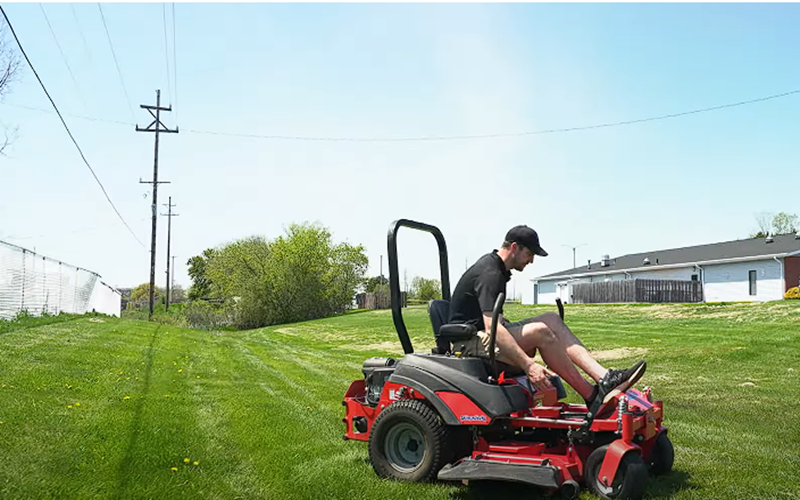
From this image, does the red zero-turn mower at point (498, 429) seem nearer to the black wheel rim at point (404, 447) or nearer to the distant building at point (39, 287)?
the black wheel rim at point (404, 447)

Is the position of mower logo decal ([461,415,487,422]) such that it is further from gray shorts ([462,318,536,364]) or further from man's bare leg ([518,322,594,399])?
man's bare leg ([518,322,594,399])

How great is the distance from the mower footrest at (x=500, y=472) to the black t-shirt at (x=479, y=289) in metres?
1.03

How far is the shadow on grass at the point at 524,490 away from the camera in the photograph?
5.09 m

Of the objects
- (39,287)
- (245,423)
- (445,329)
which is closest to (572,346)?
(445,329)

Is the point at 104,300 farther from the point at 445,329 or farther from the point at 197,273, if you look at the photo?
the point at 197,273

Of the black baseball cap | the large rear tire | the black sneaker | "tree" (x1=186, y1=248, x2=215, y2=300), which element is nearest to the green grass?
the large rear tire

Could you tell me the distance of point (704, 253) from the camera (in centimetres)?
4331

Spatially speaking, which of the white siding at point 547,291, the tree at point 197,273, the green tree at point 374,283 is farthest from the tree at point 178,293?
the white siding at point 547,291

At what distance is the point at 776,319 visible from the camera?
21.5 m

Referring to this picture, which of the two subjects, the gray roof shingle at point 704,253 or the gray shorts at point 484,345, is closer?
the gray shorts at point 484,345

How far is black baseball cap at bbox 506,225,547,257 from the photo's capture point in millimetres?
5621

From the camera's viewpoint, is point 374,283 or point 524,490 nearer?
point 524,490

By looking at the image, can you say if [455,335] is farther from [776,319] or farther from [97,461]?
[776,319]

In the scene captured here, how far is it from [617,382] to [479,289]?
3.91 feet
